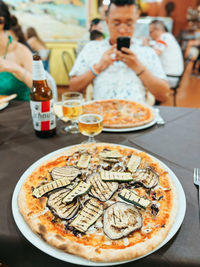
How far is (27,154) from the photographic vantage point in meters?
1.09

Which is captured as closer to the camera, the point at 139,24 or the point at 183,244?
the point at 183,244

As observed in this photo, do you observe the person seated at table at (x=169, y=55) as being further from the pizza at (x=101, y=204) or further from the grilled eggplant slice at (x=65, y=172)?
the grilled eggplant slice at (x=65, y=172)

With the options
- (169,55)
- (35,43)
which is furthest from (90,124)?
(35,43)

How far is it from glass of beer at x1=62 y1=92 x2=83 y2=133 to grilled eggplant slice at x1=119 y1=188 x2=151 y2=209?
615 mm

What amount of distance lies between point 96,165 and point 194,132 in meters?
0.65

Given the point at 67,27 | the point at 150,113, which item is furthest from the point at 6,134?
the point at 67,27

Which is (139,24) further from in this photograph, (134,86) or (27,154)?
(27,154)

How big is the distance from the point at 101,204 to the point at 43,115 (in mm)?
609

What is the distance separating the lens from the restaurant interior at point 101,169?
0.62 m

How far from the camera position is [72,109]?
126 centimetres

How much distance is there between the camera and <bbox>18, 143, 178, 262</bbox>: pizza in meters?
0.61

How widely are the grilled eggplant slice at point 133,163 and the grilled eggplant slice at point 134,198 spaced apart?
14cm

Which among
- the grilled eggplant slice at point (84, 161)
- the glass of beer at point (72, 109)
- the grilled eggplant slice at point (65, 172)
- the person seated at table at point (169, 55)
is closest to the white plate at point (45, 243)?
the grilled eggplant slice at point (65, 172)

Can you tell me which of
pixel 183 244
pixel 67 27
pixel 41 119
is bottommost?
pixel 183 244
